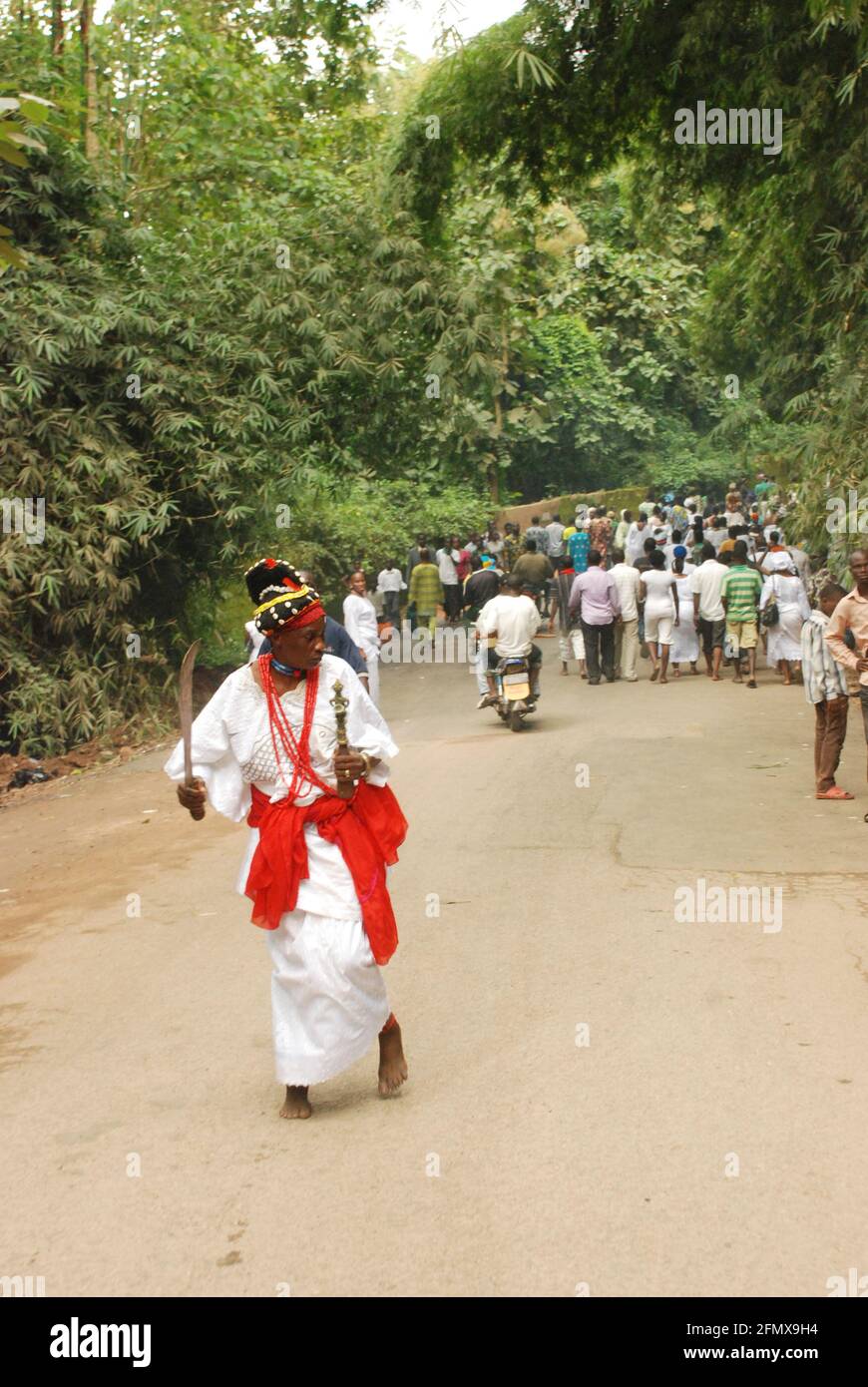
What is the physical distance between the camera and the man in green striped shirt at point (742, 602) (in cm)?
1877

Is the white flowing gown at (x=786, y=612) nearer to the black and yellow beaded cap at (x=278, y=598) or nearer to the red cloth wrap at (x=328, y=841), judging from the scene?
the red cloth wrap at (x=328, y=841)

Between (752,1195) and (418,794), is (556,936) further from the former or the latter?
(418,794)

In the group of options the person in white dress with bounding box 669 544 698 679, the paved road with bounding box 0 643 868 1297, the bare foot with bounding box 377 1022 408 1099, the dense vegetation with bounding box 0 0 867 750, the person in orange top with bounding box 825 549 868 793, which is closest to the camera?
the paved road with bounding box 0 643 868 1297

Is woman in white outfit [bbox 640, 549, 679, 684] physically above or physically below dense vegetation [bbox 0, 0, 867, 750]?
below

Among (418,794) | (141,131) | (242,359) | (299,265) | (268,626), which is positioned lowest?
(418,794)

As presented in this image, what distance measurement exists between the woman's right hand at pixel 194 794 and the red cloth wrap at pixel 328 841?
22 cm

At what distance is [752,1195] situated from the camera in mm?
4469

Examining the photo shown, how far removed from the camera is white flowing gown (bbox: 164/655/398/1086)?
5293mm

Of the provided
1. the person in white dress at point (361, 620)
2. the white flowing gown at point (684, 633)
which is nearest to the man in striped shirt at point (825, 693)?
the person in white dress at point (361, 620)

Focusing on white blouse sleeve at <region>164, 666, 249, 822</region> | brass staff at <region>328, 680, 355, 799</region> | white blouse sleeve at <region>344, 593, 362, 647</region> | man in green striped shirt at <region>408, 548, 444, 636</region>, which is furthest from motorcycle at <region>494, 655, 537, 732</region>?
brass staff at <region>328, 680, 355, 799</region>

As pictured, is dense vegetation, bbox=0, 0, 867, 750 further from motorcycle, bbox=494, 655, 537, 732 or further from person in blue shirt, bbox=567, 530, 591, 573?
motorcycle, bbox=494, 655, 537, 732

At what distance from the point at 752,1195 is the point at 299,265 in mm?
16441

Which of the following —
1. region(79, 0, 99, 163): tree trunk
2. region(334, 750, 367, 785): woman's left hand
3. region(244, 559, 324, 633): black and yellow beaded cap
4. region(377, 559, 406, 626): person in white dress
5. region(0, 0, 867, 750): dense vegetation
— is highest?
region(79, 0, 99, 163): tree trunk

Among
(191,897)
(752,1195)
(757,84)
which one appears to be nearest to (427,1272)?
(752,1195)
